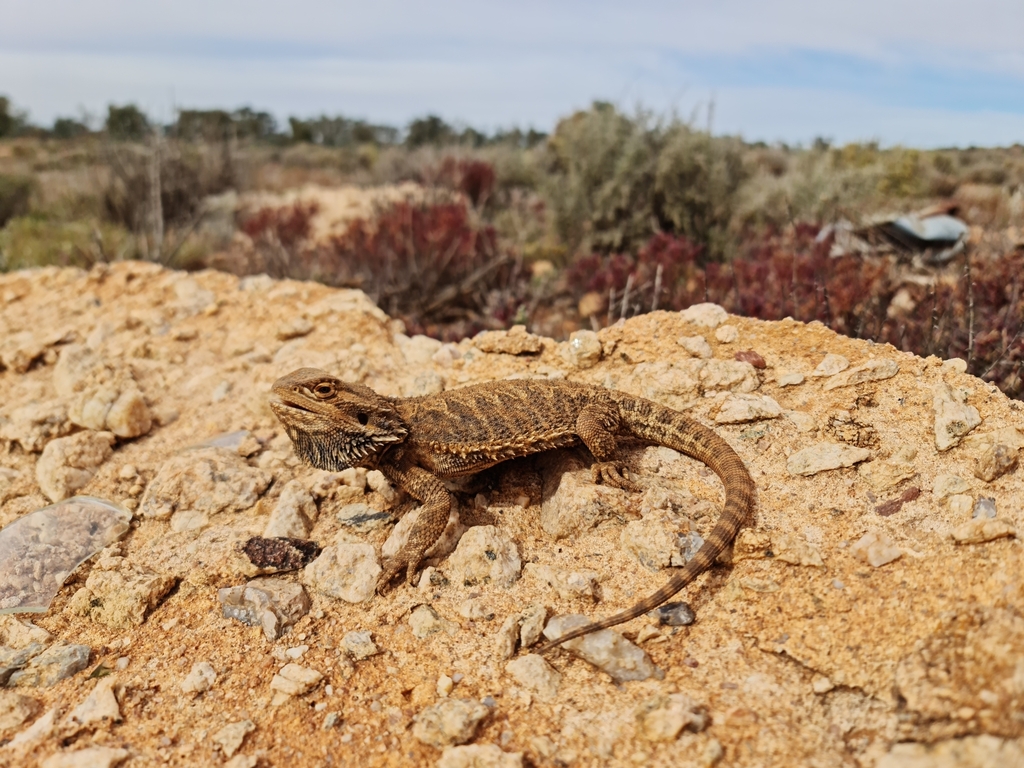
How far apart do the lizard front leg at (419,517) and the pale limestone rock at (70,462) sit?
1764mm

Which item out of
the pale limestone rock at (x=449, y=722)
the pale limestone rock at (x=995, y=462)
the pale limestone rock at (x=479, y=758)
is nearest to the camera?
the pale limestone rock at (x=479, y=758)

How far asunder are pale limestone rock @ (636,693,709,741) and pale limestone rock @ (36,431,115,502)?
3110 mm

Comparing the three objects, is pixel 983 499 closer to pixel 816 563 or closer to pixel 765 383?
pixel 816 563

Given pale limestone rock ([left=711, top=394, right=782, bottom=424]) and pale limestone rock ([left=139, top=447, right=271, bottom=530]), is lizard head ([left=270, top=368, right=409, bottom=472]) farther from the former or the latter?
pale limestone rock ([left=711, top=394, right=782, bottom=424])

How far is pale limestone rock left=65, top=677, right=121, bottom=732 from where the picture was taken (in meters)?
2.29

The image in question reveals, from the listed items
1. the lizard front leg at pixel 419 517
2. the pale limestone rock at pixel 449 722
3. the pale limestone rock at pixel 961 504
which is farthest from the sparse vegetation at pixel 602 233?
→ the pale limestone rock at pixel 449 722

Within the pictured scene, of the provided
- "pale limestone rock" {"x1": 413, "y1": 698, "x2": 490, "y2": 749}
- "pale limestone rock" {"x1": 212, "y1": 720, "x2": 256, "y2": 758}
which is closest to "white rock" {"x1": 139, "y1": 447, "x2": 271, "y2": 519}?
"pale limestone rock" {"x1": 212, "y1": 720, "x2": 256, "y2": 758}

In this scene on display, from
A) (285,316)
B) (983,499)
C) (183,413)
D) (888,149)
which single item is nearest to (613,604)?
(983,499)

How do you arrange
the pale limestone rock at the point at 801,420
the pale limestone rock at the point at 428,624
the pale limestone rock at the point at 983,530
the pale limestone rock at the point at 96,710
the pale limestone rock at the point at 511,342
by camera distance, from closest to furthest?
the pale limestone rock at the point at 96,710 → the pale limestone rock at the point at 983,530 → the pale limestone rock at the point at 428,624 → the pale limestone rock at the point at 801,420 → the pale limestone rock at the point at 511,342

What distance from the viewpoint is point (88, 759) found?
2145mm

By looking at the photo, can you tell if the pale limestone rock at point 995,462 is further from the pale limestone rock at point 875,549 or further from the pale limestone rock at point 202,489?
the pale limestone rock at point 202,489

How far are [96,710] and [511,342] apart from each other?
8.74 ft

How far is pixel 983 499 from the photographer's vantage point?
2.67 metres

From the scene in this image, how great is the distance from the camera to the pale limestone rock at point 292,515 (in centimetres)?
315
